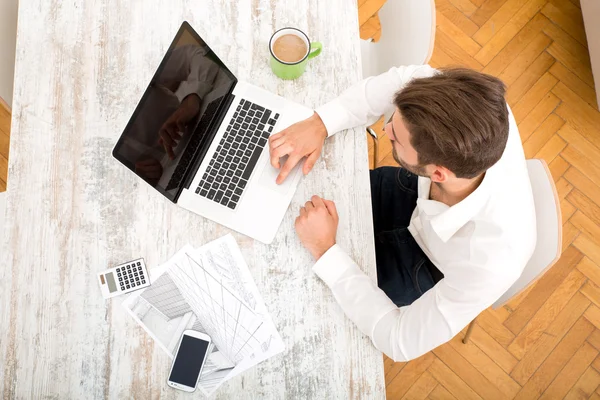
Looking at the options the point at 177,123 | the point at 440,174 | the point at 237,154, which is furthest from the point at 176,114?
the point at 440,174

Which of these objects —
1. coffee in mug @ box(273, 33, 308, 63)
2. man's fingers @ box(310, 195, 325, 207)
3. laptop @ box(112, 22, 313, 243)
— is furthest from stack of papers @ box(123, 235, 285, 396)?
coffee in mug @ box(273, 33, 308, 63)

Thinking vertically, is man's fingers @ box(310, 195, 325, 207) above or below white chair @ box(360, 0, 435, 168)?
below

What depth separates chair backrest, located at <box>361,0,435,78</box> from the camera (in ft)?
3.83

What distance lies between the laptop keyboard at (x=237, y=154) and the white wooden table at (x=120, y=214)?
0.24 feet

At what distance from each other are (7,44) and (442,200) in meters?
1.24

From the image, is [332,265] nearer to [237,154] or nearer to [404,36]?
[237,154]

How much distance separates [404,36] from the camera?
1275mm

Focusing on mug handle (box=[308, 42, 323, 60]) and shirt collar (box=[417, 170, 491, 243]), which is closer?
shirt collar (box=[417, 170, 491, 243])

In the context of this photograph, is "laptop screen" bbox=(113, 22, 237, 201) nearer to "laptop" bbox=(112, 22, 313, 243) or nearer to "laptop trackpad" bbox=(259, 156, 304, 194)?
"laptop" bbox=(112, 22, 313, 243)

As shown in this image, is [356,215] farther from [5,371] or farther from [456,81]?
[5,371]

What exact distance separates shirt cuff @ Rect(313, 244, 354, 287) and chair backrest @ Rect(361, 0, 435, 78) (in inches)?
21.9

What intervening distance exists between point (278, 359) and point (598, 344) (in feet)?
4.98

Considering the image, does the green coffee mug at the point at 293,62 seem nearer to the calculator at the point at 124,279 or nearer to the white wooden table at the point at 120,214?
the white wooden table at the point at 120,214

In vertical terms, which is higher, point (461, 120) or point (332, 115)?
point (461, 120)
